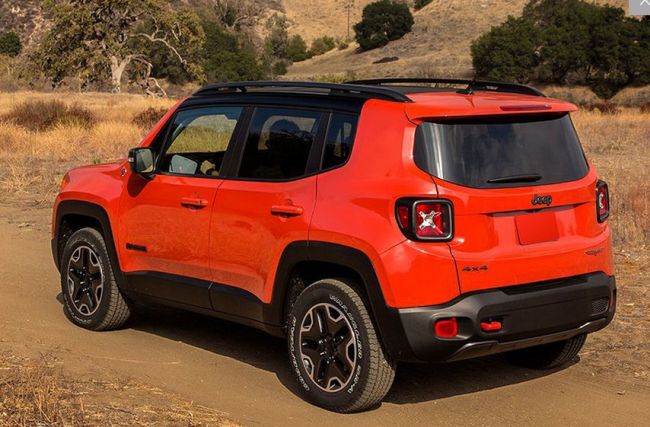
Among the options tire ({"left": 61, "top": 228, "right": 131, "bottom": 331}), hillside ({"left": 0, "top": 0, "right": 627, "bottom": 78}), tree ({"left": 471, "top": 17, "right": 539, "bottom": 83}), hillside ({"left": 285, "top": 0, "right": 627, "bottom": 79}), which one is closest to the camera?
tire ({"left": 61, "top": 228, "right": 131, "bottom": 331})

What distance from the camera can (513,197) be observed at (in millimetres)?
5117

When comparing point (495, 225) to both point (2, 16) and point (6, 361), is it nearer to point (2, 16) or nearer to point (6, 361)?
point (6, 361)

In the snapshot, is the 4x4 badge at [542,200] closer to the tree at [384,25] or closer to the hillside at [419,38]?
the hillside at [419,38]

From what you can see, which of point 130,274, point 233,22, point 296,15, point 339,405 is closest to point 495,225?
point 339,405

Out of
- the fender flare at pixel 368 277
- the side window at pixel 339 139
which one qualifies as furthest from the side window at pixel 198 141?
the fender flare at pixel 368 277

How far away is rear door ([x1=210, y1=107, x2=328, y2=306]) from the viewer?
5.52 meters

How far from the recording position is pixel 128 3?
51750mm

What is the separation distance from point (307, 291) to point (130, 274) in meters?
1.78

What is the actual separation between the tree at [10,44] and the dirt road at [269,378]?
72.4 meters

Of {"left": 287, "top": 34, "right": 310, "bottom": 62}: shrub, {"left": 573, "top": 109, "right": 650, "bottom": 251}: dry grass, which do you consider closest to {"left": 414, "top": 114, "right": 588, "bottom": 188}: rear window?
{"left": 573, "top": 109, "right": 650, "bottom": 251}: dry grass

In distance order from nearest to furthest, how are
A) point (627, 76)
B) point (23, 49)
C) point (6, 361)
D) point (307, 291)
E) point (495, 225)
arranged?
point (495, 225)
point (307, 291)
point (6, 361)
point (627, 76)
point (23, 49)

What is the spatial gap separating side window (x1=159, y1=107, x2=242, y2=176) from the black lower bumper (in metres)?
1.94

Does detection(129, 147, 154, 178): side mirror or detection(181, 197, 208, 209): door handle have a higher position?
detection(129, 147, 154, 178): side mirror

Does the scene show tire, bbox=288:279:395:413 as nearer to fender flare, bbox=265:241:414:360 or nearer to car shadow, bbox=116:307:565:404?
fender flare, bbox=265:241:414:360
